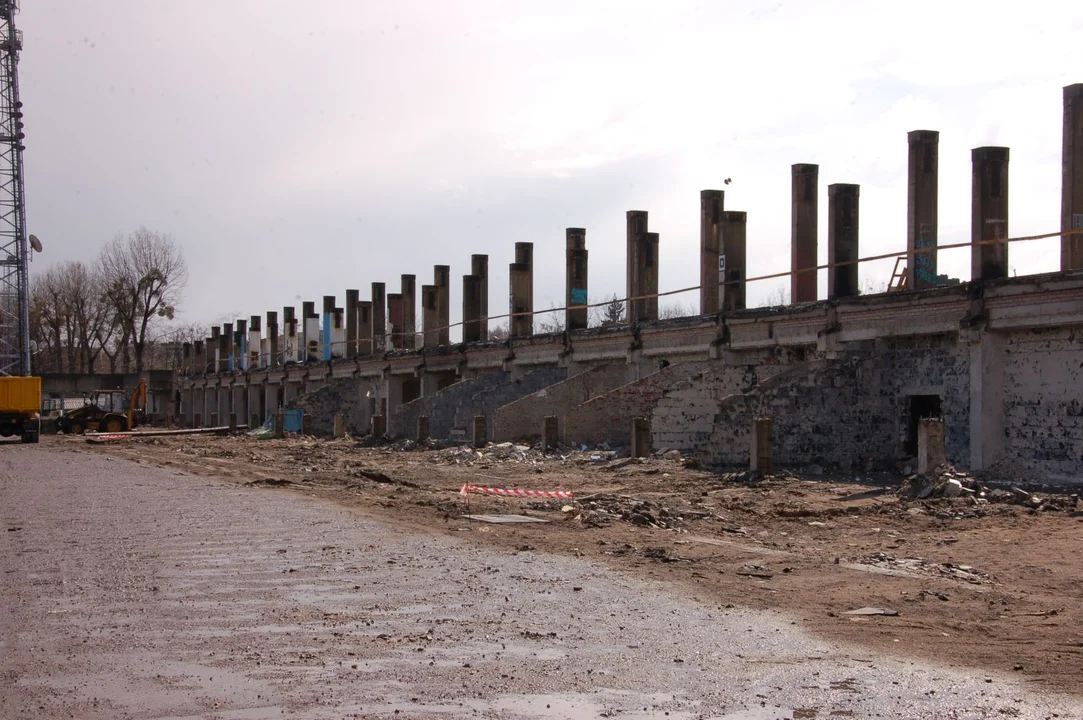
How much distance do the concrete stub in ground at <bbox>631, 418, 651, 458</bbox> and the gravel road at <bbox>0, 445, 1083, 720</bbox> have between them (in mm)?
10727

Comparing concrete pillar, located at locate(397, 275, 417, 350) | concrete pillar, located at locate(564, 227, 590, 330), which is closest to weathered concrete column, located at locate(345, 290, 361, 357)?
concrete pillar, located at locate(397, 275, 417, 350)

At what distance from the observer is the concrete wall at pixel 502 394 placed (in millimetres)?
33125

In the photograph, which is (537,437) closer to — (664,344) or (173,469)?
(664,344)

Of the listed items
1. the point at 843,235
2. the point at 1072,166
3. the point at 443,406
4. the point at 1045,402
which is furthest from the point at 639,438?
the point at 443,406

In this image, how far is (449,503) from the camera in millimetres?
15953

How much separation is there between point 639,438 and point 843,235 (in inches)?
253

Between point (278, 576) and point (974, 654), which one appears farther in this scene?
point (278, 576)

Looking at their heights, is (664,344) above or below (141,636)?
above

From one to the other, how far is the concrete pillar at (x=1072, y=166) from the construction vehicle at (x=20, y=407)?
109 feet

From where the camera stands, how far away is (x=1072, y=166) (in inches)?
809

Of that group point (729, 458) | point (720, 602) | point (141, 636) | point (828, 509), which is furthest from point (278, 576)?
point (729, 458)

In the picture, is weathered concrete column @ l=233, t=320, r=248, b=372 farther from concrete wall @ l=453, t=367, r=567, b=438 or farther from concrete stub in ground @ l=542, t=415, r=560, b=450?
concrete stub in ground @ l=542, t=415, r=560, b=450

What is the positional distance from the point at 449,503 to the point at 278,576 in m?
6.15

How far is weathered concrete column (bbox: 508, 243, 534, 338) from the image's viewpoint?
1572 inches
